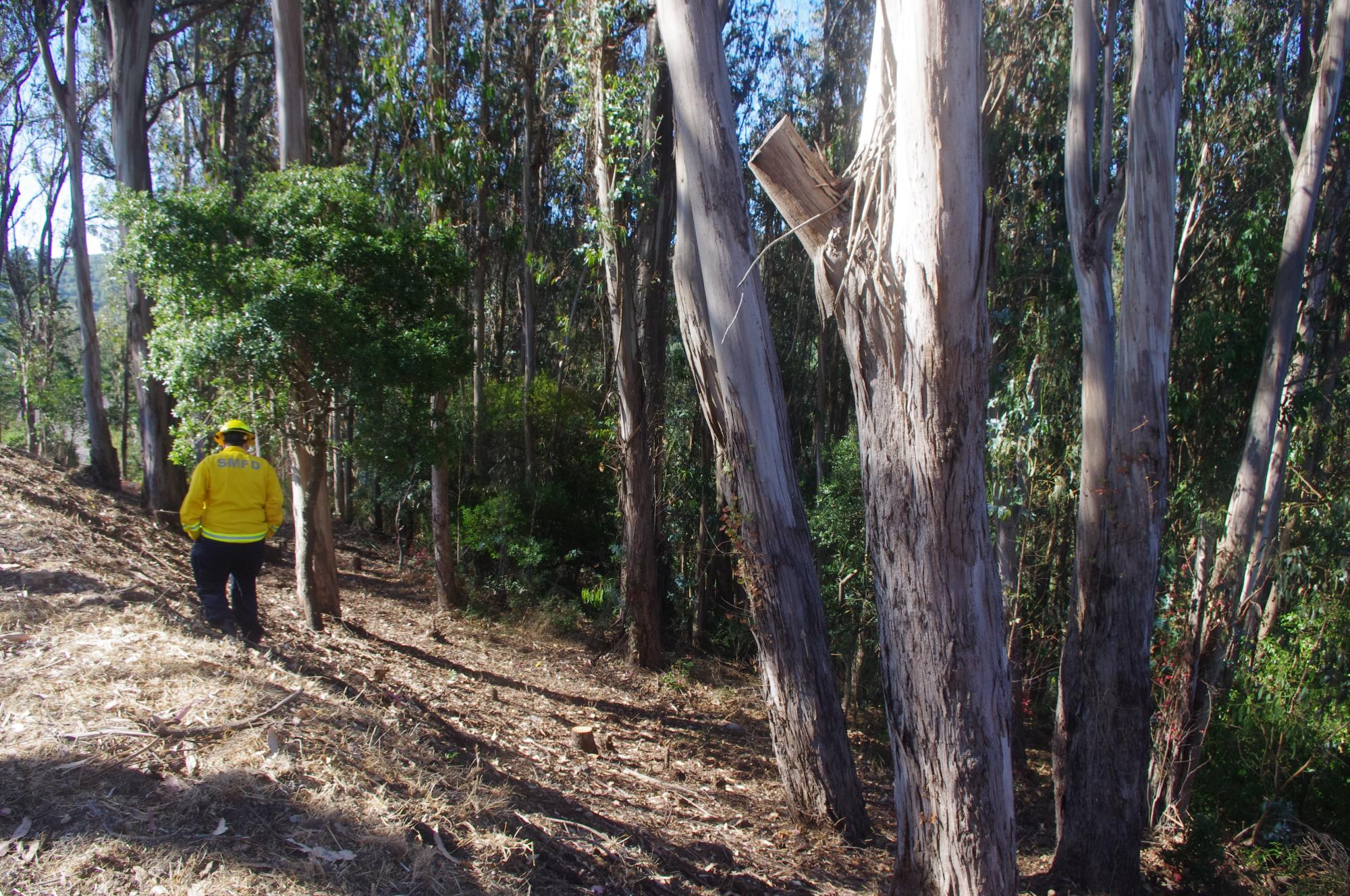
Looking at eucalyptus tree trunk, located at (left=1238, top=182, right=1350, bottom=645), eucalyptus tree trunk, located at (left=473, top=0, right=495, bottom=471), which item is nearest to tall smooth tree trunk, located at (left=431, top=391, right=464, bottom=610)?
eucalyptus tree trunk, located at (left=473, top=0, right=495, bottom=471)

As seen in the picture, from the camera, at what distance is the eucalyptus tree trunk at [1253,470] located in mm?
7516

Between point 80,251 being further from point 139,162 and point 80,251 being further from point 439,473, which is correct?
point 439,473

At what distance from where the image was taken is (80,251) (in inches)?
585

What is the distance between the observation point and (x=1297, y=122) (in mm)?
11484

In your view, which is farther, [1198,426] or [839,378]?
[839,378]

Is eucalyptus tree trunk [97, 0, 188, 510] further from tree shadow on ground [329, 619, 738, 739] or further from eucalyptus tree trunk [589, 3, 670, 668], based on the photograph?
eucalyptus tree trunk [589, 3, 670, 668]

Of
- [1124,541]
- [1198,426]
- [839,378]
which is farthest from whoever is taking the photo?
[839,378]

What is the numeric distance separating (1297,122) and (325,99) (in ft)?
47.2

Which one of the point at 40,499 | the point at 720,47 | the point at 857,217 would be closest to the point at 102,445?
the point at 40,499

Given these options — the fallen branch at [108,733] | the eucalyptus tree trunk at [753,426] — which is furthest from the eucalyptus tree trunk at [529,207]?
the fallen branch at [108,733]

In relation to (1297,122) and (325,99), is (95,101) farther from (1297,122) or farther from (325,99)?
(1297,122)

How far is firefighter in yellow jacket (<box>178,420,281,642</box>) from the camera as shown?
6.19 metres

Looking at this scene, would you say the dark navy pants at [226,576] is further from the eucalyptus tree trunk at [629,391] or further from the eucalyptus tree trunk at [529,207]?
the eucalyptus tree trunk at [529,207]

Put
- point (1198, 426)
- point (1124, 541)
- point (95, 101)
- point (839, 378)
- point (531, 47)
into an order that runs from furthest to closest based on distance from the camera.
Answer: point (95, 101)
point (839, 378)
point (531, 47)
point (1198, 426)
point (1124, 541)
